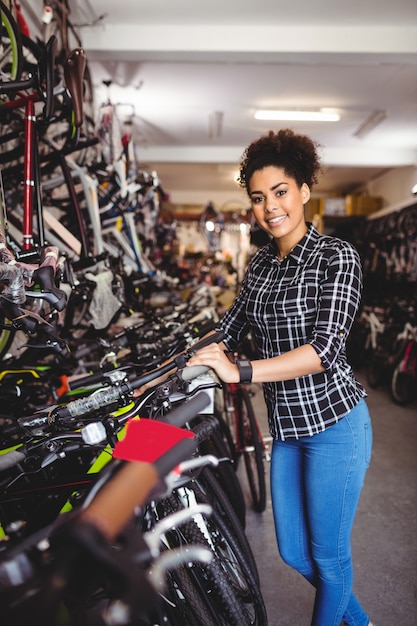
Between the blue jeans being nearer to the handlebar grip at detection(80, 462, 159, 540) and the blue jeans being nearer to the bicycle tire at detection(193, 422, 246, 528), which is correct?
the bicycle tire at detection(193, 422, 246, 528)

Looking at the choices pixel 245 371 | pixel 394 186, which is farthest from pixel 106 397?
pixel 394 186

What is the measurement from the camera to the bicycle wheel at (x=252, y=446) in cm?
264

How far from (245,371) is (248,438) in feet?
5.59

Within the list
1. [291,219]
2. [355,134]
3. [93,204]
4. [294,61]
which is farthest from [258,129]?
[291,219]

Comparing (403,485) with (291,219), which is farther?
(403,485)

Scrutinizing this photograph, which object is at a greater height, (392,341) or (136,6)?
(136,6)

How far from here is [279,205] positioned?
1494 millimetres

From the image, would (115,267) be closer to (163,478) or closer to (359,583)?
(359,583)

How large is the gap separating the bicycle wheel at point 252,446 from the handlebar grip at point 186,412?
1.92m

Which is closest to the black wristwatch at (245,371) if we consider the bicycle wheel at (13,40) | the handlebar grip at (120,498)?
the handlebar grip at (120,498)

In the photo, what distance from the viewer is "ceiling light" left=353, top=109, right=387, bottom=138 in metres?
6.37

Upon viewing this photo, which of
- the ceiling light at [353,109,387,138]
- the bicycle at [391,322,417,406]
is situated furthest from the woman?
the ceiling light at [353,109,387,138]

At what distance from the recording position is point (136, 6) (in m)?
3.87

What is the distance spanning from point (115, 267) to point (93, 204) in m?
0.45
